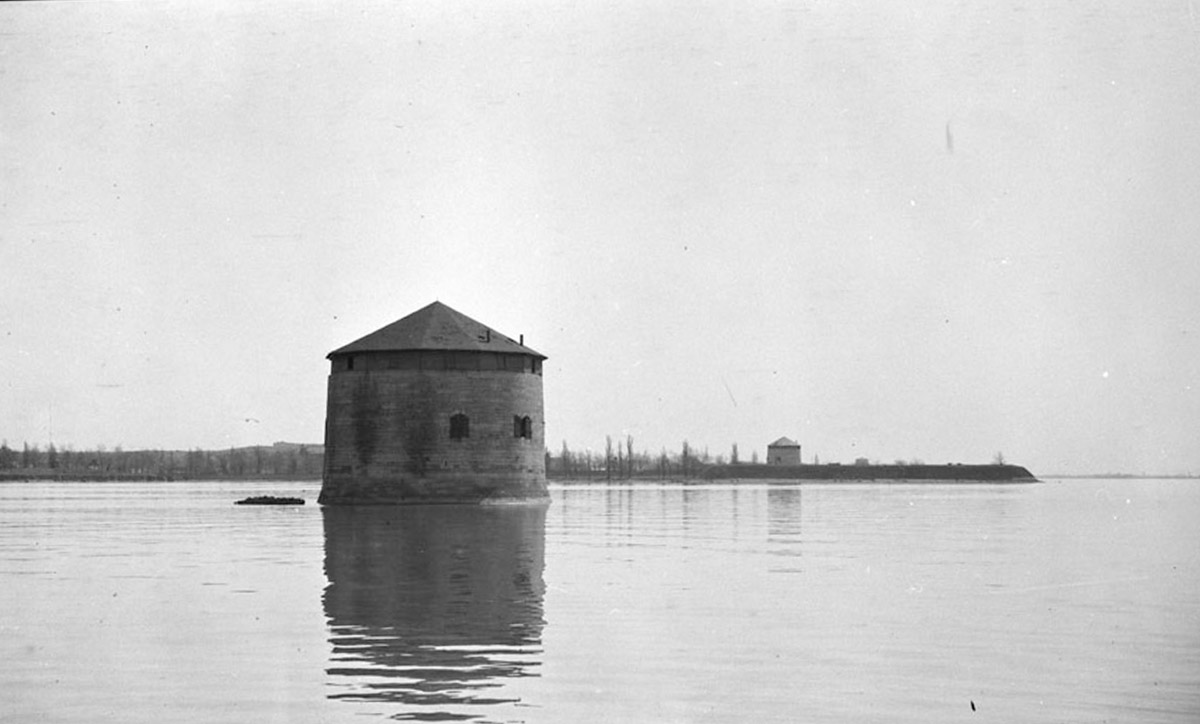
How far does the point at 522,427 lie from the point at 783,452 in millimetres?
66465

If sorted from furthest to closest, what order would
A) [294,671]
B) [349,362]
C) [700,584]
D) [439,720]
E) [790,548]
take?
[349,362]
[790,548]
[700,584]
[294,671]
[439,720]

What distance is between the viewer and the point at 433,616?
10.6 metres

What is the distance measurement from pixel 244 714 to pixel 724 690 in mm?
2532

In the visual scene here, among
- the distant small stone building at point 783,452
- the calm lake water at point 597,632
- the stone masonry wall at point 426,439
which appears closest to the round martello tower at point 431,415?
the stone masonry wall at point 426,439

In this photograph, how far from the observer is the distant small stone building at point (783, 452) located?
341 feet

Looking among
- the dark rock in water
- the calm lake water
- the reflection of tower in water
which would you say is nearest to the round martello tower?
the dark rock in water

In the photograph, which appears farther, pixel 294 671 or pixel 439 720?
pixel 294 671

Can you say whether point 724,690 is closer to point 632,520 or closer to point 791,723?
point 791,723

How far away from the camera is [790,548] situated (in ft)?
63.7

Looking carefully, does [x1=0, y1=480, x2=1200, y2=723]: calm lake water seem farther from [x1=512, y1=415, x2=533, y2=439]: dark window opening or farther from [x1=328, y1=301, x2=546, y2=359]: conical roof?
[x1=512, y1=415, x2=533, y2=439]: dark window opening

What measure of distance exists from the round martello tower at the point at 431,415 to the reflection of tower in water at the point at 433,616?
16.7 meters

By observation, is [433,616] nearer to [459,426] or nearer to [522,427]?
[459,426]

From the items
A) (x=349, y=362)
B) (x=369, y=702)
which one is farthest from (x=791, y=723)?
(x=349, y=362)

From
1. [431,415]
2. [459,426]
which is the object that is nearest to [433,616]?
[431,415]
